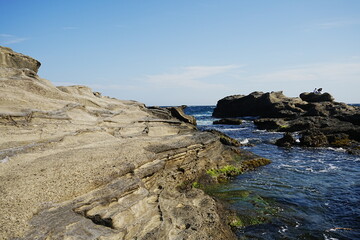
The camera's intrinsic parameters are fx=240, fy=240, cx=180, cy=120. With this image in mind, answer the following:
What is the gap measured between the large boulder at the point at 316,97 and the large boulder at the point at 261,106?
6.23 meters

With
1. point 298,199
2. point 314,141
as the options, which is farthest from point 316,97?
point 298,199

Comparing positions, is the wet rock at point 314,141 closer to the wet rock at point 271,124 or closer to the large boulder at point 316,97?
the wet rock at point 271,124

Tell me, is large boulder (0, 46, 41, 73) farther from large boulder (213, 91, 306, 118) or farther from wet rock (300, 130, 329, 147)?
large boulder (213, 91, 306, 118)

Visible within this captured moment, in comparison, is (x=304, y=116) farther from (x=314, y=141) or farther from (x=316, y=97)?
(x=314, y=141)

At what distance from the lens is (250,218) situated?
10.1m

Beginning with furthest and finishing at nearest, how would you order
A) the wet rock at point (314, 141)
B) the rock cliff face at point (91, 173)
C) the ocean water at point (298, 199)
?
the wet rock at point (314, 141) → the ocean water at point (298, 199) → the rock cliff face at point (91, 173)

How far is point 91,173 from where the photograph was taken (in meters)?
8.20

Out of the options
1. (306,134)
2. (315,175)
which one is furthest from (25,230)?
(306,134)

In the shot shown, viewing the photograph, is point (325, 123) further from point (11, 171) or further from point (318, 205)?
point (11, 171)

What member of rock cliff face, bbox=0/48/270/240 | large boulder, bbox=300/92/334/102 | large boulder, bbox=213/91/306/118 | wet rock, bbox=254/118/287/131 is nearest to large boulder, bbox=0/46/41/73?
rock cliff face, bbox=0/48/270/240

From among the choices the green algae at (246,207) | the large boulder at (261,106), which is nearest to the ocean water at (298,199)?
the green algae at (246,207)

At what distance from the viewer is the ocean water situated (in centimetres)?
930

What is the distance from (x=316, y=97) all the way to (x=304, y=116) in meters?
20.7

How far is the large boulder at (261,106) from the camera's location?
55.7 m
